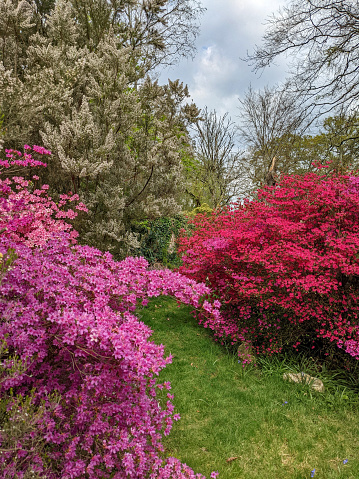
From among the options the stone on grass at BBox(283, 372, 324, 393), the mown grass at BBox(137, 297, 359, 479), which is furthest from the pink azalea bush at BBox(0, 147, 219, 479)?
the stone on grass at BBox(283, 372, 324, 393)

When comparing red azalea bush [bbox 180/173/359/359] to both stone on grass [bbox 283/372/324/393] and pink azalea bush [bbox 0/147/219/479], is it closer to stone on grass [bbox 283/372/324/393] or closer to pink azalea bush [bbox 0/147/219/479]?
stone on grass [bbox 283/372/324/393]

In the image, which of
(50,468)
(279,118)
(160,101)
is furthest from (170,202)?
(279,118)

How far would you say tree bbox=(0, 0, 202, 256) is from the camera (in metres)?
4.24

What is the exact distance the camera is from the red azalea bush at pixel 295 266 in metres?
3.78

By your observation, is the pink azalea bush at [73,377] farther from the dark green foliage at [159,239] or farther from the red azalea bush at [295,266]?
the dark green foliage at [159,239]

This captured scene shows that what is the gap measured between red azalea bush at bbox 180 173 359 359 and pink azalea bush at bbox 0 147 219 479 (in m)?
2.36

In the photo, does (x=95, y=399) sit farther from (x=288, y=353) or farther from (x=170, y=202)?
(x=170, y=202)

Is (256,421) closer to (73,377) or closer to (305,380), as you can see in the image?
(305,380)

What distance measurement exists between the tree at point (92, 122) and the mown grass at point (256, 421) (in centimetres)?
233

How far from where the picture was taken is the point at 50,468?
1.75 meters

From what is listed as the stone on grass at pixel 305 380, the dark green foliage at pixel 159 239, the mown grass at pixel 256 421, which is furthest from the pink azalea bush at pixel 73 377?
the dark green foliage at pixel 159 239

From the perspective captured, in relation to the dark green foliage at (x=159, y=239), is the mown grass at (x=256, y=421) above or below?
below

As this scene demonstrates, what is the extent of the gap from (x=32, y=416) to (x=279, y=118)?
16767mm

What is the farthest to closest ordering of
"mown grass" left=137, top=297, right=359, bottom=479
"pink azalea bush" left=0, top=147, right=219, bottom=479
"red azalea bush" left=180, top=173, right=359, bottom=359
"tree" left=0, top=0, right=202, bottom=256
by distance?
1. "tree" left=0, top=0, right=202, bottom=256
2. "red azalea bush" left=180, top=173, right=359, bottom=359
3. "mown grass" left=137, top=297, right=359, bottom=479
4. "pink azalea bush" left=0, top=147, right=219, bottom=479
